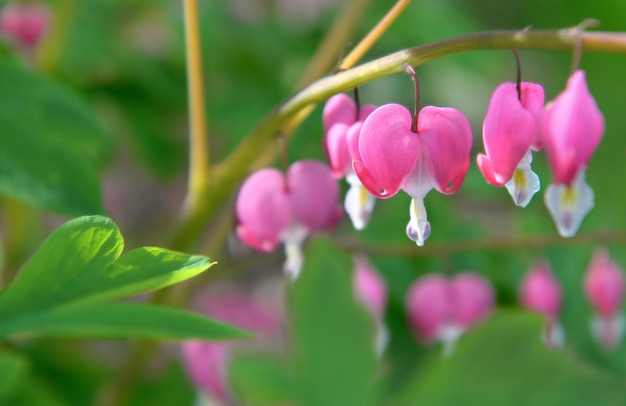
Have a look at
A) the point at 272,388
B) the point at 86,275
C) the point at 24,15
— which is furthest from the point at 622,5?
the point at 86,275

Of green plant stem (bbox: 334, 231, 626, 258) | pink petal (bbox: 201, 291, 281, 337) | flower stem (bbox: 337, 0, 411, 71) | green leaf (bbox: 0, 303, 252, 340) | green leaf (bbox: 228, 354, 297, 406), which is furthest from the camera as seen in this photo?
pink petal (bbox: 201, 291, 281, 337)

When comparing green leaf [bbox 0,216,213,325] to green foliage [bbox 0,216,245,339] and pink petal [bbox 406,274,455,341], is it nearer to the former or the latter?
green foliage [bbox 0,216,245,339]

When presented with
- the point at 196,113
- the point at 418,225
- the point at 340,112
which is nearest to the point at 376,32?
the point at 340,112

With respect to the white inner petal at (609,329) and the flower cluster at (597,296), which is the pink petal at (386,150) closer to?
the flower cluster at (597,296)

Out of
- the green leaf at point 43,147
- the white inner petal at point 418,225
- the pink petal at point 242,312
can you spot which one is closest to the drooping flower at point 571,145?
the white inner petal at point 418,225

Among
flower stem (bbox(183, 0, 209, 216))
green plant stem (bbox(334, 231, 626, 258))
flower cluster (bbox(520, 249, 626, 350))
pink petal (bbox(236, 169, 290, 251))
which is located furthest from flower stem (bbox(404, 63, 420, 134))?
flower cluster (bbox(520, 249, 626, 350))
